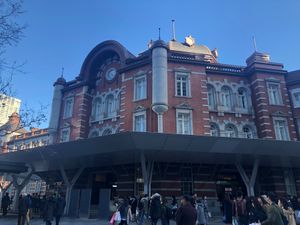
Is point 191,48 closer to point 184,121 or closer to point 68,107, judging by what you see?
point 184,121

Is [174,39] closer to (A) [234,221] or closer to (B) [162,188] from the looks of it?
(B) [162,188]

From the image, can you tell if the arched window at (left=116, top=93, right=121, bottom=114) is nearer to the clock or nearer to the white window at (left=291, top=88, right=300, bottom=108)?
the clock

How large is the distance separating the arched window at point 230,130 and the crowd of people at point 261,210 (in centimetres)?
821

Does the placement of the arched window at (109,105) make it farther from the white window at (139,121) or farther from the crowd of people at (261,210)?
the crowd of people at (261,210)

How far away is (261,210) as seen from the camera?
7.74 metres

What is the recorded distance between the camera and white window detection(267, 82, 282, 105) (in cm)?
2358

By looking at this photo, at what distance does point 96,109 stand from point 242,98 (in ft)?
46.4

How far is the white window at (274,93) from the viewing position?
23.6 meters

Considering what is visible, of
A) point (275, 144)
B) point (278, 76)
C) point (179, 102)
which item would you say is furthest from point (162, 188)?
point (278, 76)

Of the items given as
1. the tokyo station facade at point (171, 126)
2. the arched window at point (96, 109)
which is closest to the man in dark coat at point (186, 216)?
the tokyo station facade at point (171, 126)

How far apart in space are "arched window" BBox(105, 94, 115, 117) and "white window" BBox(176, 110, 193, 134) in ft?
22.9

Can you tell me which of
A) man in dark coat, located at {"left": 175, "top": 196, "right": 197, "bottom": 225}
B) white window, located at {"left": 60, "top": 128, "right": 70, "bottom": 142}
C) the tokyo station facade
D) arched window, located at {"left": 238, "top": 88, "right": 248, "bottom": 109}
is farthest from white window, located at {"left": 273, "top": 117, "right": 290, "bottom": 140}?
man in dark coat, located at {"left": 175, "top": 196, "right": 197, "bottom": 225}

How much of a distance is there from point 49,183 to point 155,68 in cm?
1625

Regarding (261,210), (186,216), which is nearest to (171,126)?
(261,210)
